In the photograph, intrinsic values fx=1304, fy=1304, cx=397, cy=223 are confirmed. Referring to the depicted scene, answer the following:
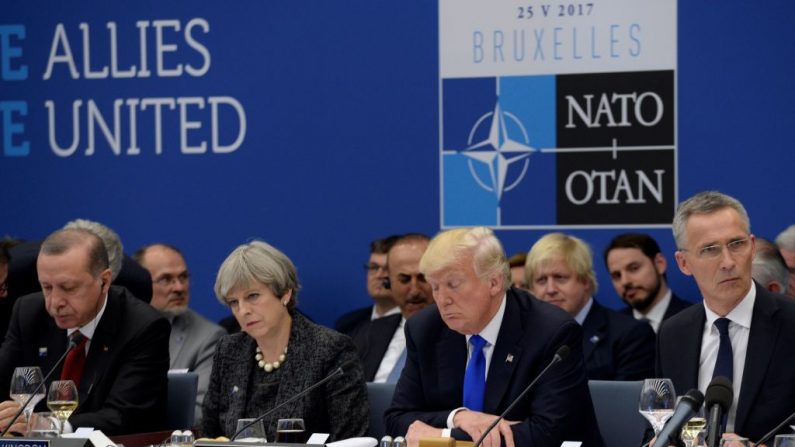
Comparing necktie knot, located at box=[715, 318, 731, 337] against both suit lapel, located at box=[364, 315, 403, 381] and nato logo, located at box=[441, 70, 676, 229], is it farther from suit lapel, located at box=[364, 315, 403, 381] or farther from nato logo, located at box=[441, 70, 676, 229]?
suit lapel, located at box=[364, 315, 403, 381]

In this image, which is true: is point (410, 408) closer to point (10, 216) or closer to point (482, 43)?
point (482, 43)

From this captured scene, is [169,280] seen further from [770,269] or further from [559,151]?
[770,269]

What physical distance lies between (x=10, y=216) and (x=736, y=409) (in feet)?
18.2

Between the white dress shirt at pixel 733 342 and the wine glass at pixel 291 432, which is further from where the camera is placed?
the white dress shirt at pixel 733 342

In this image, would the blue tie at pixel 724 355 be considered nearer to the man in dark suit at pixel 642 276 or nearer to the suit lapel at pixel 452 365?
the suit lapel at pixel 452 365

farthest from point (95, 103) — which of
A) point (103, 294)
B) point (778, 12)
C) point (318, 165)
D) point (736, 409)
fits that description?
point (736, 409)

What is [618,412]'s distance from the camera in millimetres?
4613

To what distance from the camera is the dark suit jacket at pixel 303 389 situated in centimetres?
462

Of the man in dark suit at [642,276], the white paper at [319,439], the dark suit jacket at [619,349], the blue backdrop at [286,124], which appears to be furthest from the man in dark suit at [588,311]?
the white paper at [319,439]

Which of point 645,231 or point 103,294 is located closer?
point 103,294

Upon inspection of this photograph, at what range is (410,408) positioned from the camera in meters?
4.56

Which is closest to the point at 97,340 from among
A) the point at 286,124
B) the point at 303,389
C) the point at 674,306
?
the point at 303,389

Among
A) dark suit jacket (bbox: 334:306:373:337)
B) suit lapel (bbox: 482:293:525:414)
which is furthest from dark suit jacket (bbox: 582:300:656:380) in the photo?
suit lapel (bbox: 482:293:525:414)

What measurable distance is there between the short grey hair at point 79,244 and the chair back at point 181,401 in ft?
1.71
